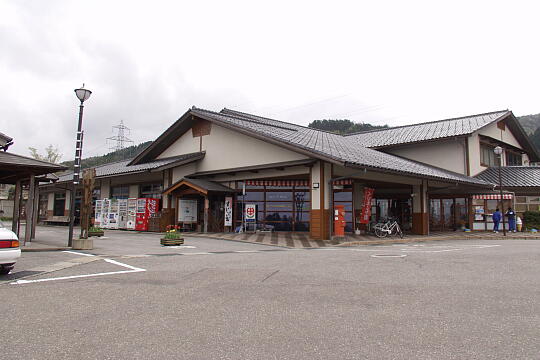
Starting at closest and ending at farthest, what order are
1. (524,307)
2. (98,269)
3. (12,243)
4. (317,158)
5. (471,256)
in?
1. (524,307)
2. (12,243)
3. (98,269)
4. (471,256)
5. (317,158)

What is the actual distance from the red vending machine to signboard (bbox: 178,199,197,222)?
258 cm

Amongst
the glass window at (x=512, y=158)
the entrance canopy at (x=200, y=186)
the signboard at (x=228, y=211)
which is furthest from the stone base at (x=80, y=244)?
the glass window at (x=512, y=158)

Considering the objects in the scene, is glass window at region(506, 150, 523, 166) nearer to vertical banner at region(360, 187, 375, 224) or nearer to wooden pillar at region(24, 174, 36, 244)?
vertical banner at region(360, 187, 375, 224)

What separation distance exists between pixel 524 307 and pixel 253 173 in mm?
15101

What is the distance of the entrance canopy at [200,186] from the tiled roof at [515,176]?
52.3ft

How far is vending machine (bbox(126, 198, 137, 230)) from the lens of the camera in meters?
22.9

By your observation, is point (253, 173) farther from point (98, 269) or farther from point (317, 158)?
point (98, 269)

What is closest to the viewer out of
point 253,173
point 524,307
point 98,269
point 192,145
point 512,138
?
point 524,307

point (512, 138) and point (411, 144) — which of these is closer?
point (411, 144)

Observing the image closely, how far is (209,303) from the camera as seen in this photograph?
5.38 m

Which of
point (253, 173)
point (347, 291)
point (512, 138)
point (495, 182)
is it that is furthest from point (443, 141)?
point (347, 291)

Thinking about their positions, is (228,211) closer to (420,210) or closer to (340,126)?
(420,210)

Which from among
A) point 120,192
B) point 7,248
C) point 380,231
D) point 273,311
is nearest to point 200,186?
point 380,231

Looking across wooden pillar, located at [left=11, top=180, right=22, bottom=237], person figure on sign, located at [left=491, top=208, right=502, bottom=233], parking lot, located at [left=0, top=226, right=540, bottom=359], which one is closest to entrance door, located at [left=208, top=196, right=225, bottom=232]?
wooden pillar, located at [left=11, top=180, right=22, bottom=237]
